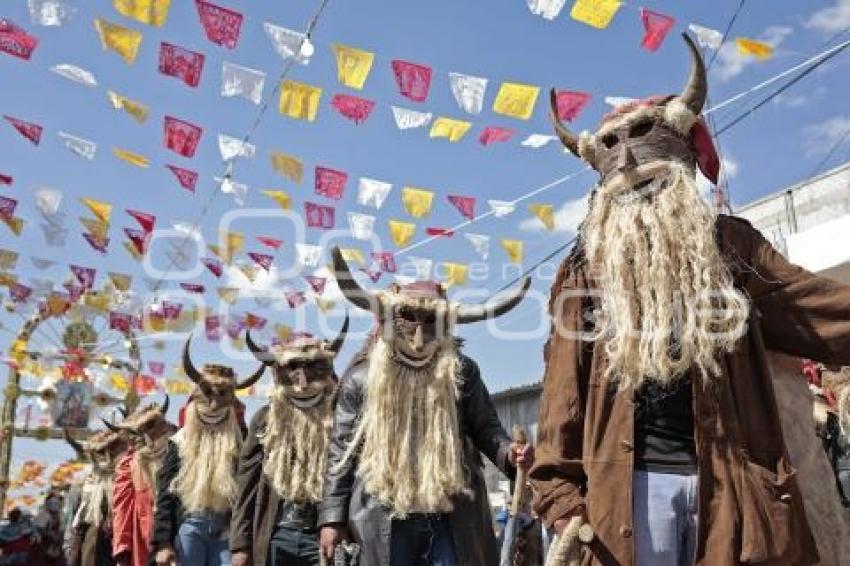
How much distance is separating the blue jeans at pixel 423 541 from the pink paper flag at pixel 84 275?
1058cm

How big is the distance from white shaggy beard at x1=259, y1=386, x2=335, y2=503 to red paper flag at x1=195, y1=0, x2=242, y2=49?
3430 millimetres

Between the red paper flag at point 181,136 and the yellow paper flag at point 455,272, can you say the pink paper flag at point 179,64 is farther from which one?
the yellow paper flag at point 455,272

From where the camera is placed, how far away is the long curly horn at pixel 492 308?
4.74m

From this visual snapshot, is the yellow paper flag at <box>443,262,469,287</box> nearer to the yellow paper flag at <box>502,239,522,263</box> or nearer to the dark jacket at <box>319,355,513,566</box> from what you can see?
the yellow paper flag at <box>502,239,522,263</box>

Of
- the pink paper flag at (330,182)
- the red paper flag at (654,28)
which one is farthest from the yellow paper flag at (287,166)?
the red paper flag at (654,28)

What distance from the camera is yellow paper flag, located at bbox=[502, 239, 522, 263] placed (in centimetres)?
1025

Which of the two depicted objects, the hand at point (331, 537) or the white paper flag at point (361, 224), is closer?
the hand at point (331, 537)

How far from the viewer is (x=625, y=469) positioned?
2584 mm

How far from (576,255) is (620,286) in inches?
11.1

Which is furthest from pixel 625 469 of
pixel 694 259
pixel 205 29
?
pixel 205 29

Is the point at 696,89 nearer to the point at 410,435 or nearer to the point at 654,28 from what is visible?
the point at 410,435

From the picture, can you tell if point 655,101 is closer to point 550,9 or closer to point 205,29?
point 550,9

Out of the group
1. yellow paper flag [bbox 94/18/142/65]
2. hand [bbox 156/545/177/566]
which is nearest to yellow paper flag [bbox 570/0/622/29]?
yellow paper flag [bbox 94/18/142/65]

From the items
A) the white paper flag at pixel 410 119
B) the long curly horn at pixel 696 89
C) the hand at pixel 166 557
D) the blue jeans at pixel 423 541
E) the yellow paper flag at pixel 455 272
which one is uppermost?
the white paper flag at pixel 410 119
